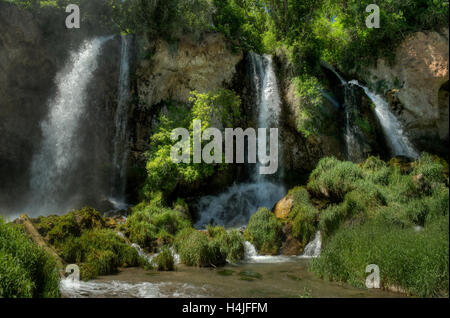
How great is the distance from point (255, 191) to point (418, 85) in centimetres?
916

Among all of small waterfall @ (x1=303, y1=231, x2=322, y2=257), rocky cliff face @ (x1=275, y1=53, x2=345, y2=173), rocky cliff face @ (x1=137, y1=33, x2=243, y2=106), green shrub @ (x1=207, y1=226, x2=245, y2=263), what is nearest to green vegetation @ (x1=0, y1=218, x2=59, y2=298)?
green shrub @ (x1=207, y1=226, x2=245, y2=263)

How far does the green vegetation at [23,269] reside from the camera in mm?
4074

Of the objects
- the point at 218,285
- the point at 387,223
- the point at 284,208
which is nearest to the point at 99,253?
the point at 218,285

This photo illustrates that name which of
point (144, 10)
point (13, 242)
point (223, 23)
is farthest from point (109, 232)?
point (223, 23)

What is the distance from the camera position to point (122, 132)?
54.2 ft

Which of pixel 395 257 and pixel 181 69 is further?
pixel 181 69

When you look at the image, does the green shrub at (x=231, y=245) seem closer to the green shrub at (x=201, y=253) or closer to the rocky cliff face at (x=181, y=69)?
the green shrub at (x=201, y=253)

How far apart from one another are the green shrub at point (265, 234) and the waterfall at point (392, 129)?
26.9 ft

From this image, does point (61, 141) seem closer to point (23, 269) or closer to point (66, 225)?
point (66, 225)

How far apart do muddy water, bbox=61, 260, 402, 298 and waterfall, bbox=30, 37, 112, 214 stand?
9100mm

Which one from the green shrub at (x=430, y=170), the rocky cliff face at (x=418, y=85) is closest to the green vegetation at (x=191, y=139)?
the rocky cliff face at (x=418, y=85)

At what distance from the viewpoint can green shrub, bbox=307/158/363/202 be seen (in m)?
11.0
